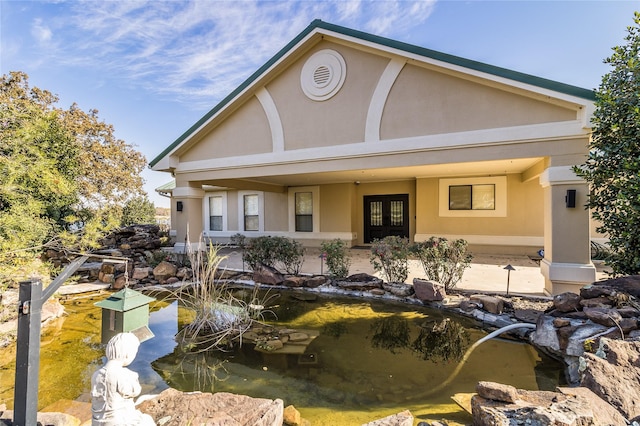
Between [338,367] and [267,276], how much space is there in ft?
12.5

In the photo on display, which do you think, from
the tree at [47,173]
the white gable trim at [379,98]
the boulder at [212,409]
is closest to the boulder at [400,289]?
the white gable trim at [379,98]

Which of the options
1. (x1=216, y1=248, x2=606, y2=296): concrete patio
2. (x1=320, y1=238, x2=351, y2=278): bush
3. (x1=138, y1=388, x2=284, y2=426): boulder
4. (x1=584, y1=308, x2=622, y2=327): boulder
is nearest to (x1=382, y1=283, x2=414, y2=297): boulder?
(x1=216, y1=248, x2=606, y2=296): concrete patio

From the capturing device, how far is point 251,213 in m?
13.7

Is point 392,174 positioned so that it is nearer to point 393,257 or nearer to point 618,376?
point 393,257

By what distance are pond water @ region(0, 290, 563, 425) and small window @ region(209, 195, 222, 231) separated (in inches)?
372

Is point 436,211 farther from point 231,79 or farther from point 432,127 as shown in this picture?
point 231,79

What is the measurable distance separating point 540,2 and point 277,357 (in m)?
8.96

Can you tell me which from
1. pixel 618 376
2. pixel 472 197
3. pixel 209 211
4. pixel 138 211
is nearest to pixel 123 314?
pixel 618 376

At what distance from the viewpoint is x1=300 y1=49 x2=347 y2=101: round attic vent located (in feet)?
23.9

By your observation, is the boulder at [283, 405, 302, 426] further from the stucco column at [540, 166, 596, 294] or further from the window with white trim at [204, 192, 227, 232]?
the window with white trim at [204, 192, 227, 232]

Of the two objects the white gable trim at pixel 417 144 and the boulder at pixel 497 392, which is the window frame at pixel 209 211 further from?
the boulder at pixel 497 392

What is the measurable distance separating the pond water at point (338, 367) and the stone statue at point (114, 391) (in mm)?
1688

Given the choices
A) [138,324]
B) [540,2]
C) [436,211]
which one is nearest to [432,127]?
[540,2]

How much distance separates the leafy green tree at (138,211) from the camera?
18203 millimetres
